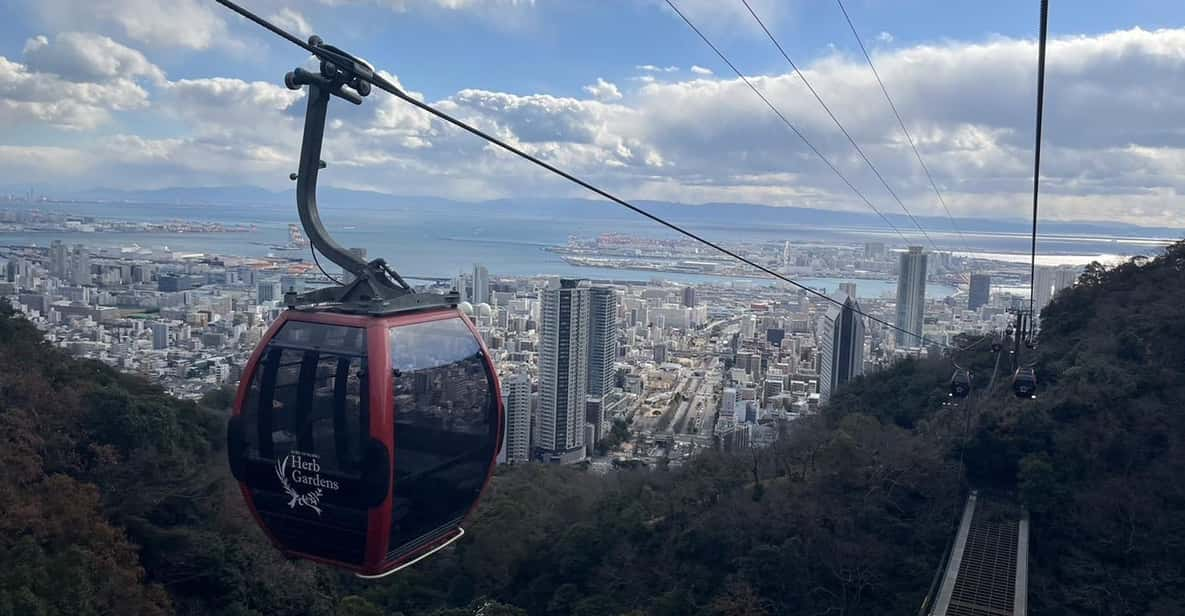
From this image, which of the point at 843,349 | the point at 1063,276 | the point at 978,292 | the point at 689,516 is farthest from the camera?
the point at 978,292

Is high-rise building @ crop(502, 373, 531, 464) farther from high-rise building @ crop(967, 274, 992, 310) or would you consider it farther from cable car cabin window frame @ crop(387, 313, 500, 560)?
high-rise building @ crop(967, 274, 992, 310)

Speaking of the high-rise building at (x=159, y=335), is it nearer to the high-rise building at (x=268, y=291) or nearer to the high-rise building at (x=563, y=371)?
the high-rise building at (x=268, y=291)

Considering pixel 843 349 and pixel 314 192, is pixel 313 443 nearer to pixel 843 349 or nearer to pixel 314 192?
pixel 314 192

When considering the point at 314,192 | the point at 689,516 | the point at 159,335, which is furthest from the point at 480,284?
the point at 314,192

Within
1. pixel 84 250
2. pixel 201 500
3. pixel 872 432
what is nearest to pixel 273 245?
pixel 84 250

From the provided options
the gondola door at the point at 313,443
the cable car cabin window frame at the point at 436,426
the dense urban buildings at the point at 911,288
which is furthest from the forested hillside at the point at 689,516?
the dense urban buildings at the point at 911,288

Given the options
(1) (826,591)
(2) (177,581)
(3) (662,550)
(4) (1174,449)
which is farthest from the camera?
(3) (662,550)

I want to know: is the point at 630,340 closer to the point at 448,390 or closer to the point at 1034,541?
the point at 1034,541
